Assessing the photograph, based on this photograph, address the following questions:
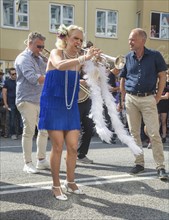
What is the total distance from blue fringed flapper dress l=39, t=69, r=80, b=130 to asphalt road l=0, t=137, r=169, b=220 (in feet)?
2.94

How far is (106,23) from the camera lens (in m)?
21.2

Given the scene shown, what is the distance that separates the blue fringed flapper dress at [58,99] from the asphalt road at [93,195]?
2.94ft

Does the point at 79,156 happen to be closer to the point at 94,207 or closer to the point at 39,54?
the point at 39,54

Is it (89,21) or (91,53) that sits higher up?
(89,21)

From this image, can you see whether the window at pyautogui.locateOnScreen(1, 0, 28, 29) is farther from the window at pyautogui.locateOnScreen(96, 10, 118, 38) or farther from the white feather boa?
the white feather boa

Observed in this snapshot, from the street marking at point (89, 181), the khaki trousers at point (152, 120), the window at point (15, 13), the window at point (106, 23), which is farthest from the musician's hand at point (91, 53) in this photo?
the window at point (106, 23)

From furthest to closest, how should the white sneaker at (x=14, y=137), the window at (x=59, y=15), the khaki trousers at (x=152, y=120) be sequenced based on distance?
the window at (x=59, y=15) < the white sneaker at (x=14, y=137) < the khaki trousers at (x=152, y=120)

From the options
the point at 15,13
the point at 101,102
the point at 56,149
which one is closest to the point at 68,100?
the point at 101,102

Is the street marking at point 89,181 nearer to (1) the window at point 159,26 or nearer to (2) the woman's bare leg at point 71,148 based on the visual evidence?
(2) the woman's bare leg at point 71,148

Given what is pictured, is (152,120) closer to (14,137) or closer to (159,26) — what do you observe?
(14,137)

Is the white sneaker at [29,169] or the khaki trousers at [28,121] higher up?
the khaki trousers at [28,121]

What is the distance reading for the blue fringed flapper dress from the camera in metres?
4.07

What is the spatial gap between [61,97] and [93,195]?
4.31 feet

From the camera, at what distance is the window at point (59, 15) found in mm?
20047
